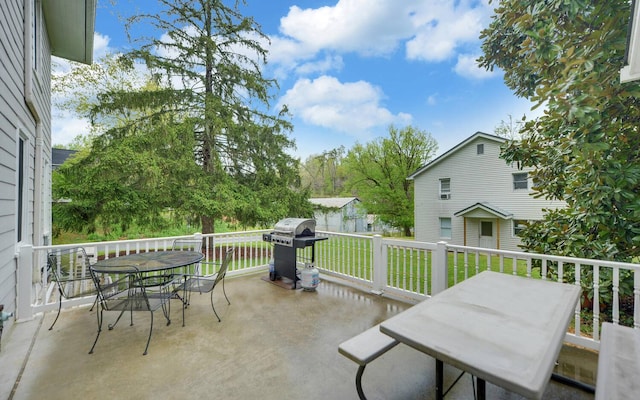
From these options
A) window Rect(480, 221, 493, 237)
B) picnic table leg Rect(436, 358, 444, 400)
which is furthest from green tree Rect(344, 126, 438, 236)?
picnic table leg Rect(436, 358, 444, 400)

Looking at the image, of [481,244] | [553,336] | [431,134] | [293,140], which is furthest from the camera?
[431,134]

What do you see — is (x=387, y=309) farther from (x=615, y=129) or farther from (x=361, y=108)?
(x=361, y=108)

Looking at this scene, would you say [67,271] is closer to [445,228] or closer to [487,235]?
[445,228]

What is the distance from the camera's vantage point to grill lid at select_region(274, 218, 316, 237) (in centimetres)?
456

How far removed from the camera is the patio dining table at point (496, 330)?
3.85 feet

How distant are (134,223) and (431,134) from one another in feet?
54.5

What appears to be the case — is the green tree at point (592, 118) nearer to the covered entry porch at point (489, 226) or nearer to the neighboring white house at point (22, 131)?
the neighboring white house at point (22, 131)

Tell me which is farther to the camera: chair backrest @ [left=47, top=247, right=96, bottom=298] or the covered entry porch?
the covered entry porch

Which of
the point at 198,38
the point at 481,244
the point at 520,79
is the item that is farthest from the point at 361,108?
the point at 520,79

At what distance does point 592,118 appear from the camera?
10.4ft

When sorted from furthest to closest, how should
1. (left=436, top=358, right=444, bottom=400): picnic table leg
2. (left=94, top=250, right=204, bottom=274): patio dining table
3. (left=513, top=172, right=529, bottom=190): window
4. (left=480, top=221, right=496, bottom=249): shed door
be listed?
1. (left=480, top=221, right=496, bottom=249): shed door
2. (left=513, top=172, right=529, bottom=190): window
3. (left=94, top=250, right=204, bottom=274): patio dining table
4. (left=436, top=358, right=444, bottom=400): picnic table leg

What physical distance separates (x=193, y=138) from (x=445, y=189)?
40.5 feet

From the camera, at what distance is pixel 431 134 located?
58.3ft

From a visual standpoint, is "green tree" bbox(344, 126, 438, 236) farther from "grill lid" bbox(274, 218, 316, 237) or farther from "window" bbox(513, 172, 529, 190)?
"grill lid" bbox(274, 218, 316, 237)
